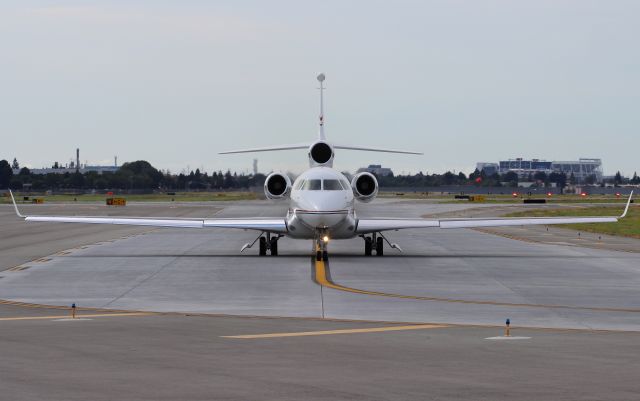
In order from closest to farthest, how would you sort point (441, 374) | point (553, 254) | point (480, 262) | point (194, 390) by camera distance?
point (194, 390) → point (441, 374) → point (480, 262) → point (553, 254)

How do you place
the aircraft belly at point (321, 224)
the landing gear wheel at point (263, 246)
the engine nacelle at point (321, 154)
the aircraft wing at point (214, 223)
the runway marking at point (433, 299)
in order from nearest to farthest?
1. the runway marking at point (433, 299)
2. the aircraft belly at point (321, 224)
3. the aircraft wing at point (214, 223)
4. the landing gear wheel at point (263, 246)
5. the engine nacelle at point (321, 154)

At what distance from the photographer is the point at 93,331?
55.7 ft

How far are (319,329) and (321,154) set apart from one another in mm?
23200

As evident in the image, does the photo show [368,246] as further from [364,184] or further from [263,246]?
[263,246]

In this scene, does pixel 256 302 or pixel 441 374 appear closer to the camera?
pixel 441 374

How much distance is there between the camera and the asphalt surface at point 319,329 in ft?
39.7

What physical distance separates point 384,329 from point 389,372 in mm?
4458

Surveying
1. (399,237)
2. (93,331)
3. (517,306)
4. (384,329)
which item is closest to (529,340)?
(384,329)

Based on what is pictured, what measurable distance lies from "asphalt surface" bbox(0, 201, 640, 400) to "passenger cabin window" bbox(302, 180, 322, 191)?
7.78 feet

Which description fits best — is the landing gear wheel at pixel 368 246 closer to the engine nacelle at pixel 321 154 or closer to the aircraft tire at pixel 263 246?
the aircraft tire at pixel 263 246

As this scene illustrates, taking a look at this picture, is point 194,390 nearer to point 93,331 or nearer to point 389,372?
point 389,372

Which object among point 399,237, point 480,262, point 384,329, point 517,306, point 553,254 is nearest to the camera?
point 384,329

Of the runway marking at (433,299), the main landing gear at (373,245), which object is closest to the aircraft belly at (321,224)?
the main landing gear at (373,245)

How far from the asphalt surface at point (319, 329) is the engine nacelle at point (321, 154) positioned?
5950 millimetres
